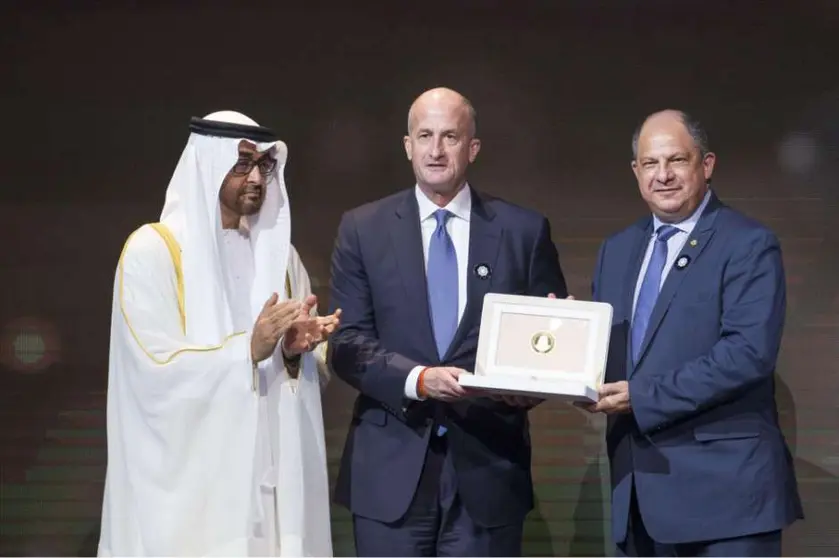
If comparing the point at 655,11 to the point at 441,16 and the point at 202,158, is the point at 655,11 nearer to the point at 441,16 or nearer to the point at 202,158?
the point at 441,16

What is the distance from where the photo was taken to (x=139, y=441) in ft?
11.7

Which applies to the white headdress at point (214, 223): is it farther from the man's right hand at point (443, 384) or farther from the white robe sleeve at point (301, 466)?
the man's right hand at point (443, 384)

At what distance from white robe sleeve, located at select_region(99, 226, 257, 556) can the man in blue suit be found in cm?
105

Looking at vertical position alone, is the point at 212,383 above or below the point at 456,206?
below

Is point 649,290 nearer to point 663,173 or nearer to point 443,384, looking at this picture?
point 663,173

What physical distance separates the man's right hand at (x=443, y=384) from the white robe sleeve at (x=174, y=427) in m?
0.51

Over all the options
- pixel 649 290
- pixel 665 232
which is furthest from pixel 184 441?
pixel 665 232

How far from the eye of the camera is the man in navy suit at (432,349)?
3.78 m

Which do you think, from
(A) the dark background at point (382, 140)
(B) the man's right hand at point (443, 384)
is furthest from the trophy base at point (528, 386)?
(A) the dark background at point (382, 140)

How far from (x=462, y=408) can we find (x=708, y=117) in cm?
197

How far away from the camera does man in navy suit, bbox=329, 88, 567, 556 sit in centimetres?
378

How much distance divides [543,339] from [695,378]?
0.44m

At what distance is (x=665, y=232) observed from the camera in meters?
3.85

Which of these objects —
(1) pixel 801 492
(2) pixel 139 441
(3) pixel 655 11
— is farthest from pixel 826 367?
(2) pixel 139 441
